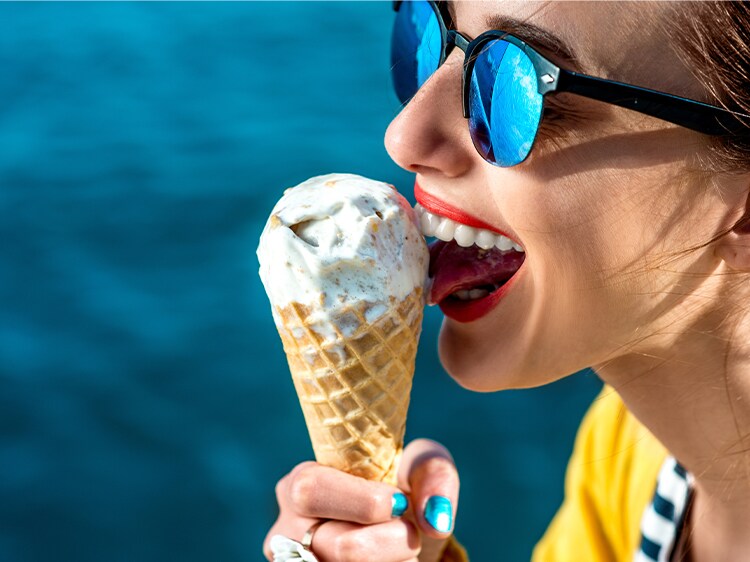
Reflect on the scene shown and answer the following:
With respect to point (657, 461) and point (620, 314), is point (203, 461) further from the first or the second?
point (620, 314)

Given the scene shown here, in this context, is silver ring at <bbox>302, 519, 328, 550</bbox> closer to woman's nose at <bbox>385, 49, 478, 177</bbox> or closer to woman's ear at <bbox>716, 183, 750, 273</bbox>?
woman's nose at <bbox>385, 49, 478, 177</bbox>

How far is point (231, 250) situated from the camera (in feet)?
12.3

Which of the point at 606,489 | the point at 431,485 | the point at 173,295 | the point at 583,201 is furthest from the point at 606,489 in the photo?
the point at 173,295

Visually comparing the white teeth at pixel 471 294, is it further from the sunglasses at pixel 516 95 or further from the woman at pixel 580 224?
the sunglasses at pixel 516 95

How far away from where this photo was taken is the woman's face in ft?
4.72

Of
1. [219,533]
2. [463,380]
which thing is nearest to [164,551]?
[219,533]

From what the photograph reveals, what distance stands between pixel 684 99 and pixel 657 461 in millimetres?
1236

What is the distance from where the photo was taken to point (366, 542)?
1.76 meters

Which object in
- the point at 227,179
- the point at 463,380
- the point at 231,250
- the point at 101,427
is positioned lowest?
the point at 463,380

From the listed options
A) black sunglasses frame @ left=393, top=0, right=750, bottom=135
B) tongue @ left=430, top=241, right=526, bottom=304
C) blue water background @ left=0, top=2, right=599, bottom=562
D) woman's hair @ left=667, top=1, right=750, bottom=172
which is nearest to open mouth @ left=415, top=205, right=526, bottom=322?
tongue @ left=430, top=241, right=526, bottom=304

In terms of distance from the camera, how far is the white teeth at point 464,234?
5.49ft

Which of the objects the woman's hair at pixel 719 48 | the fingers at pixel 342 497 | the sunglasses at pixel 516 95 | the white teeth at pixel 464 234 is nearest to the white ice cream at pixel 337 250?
the white teeth at pixel 464 234

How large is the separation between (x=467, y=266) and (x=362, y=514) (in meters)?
0.55

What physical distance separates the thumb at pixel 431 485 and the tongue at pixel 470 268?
1.33 ft
